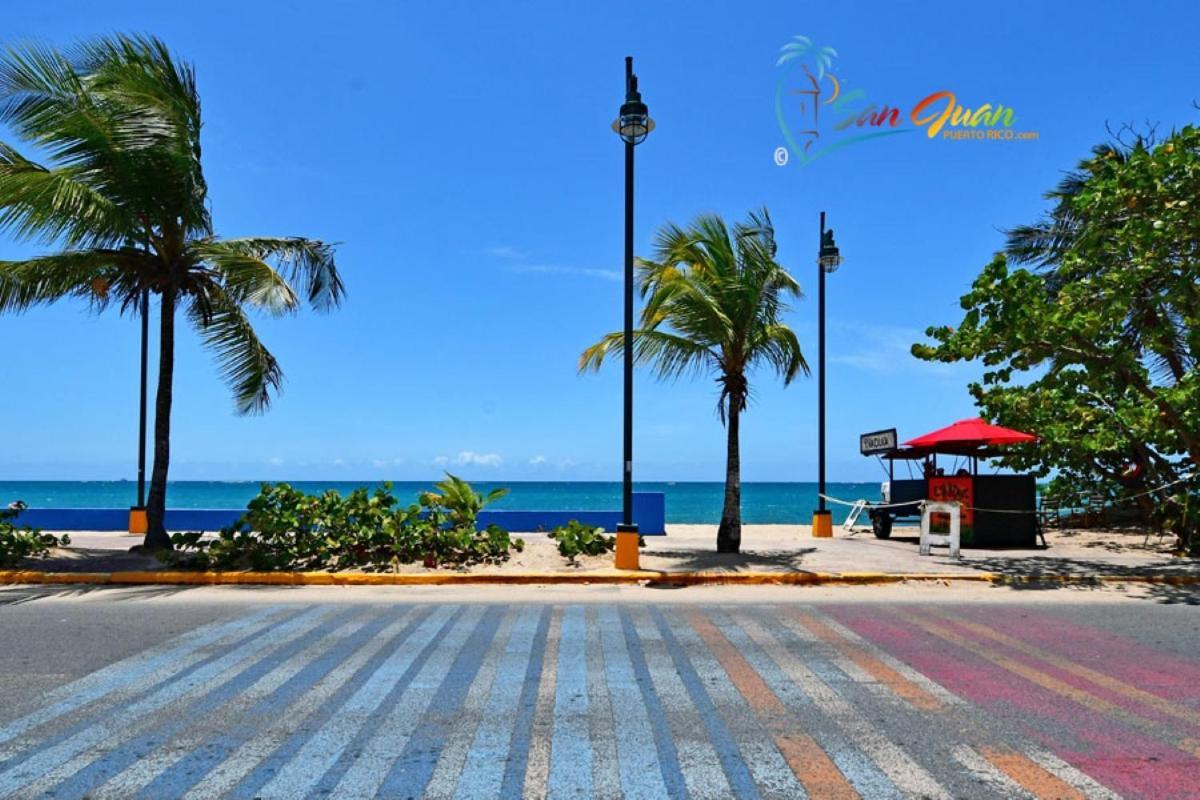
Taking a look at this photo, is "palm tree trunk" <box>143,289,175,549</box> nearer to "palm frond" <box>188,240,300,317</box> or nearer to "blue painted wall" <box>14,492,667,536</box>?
"palm frond" <box>188,240,300,317</box>

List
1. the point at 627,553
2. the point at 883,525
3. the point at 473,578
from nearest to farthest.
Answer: the point at 473,578 < the point at 627,553 < the point at 883,525

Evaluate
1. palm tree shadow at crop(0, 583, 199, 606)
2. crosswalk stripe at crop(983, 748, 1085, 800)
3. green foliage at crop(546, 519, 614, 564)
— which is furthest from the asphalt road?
green foliage at crop(546, 519, 614, 564)

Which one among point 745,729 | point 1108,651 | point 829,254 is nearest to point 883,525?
point 829,254

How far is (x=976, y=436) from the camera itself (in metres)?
17.4

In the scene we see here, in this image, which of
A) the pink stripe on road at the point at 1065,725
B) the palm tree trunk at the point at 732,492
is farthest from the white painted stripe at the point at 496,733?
the palm tree trunk at the point at 732,492

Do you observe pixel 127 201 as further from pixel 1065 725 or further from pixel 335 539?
pixel 1065 725

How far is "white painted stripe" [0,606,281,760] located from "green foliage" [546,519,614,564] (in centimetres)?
532

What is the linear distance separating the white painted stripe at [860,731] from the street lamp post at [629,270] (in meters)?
4.95

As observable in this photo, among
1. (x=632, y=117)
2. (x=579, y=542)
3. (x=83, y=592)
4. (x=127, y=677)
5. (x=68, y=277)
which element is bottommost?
(x=83, y=592)

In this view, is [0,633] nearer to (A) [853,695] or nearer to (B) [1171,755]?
(A) [853,695]

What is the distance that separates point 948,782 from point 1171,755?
4.85ft

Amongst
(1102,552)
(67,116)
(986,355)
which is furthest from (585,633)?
(1102,552)

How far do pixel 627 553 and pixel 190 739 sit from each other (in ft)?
26.0

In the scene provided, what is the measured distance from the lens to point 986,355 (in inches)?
544
